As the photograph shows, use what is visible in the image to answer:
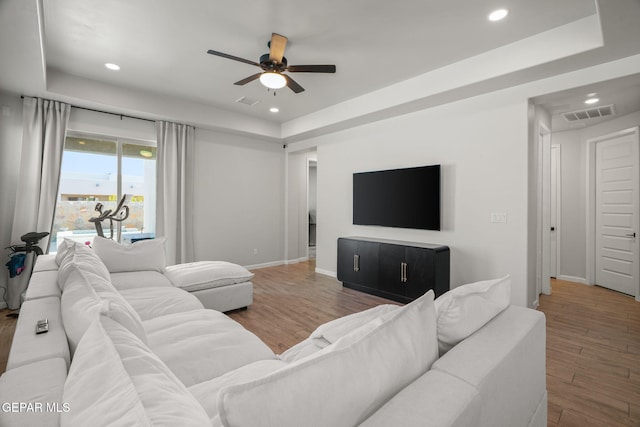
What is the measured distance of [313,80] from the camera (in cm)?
385

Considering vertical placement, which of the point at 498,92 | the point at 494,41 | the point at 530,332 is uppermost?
the point at 494,41

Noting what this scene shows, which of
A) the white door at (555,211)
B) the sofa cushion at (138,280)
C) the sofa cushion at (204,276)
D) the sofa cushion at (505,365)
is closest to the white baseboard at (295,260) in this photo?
the sofa cushion at (204,276)

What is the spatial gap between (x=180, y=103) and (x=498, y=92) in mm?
4421

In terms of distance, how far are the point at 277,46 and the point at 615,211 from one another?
518 centimetres

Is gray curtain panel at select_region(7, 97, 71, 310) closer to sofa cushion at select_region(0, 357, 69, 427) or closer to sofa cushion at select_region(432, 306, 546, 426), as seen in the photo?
sofa cushion at select_region(0, 357, 69, 427)

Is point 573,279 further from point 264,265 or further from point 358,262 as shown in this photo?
point 264,265

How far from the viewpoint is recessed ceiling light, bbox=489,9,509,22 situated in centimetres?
247

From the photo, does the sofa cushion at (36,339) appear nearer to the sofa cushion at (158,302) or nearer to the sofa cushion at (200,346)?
the sofa cushion at (200,346)

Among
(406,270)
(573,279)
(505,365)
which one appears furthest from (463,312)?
(573,279)

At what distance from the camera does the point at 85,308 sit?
1.10 m

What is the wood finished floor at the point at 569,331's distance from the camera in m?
1.92

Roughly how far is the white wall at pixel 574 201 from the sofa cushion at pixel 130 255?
6053 millimetres

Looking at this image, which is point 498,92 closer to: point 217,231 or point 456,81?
point 456,81

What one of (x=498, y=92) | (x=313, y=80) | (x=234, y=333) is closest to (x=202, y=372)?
(x=234, y=333)
